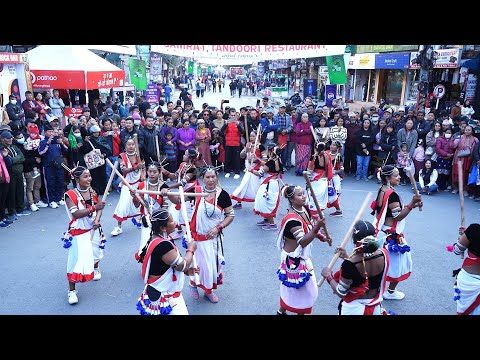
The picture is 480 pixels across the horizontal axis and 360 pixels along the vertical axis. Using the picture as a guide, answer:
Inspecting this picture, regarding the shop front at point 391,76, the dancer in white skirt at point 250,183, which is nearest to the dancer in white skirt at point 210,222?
the dancer in white skirt at point 250,183

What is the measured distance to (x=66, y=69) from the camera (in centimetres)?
1286

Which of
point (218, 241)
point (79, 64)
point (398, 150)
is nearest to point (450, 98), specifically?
point (398, 150)

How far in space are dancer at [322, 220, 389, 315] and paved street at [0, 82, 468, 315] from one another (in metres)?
1.41

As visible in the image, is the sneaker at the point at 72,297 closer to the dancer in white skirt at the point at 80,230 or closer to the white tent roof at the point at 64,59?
the dancer in white skirt at the point at 80,230

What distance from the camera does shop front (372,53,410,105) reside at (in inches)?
854

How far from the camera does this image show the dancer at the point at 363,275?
373 cm

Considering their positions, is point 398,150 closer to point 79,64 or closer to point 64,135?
point 64,135

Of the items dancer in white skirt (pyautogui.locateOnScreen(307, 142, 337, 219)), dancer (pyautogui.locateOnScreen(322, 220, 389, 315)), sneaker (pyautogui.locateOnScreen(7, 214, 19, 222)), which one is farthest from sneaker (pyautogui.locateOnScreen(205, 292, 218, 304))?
sneaker (pyautogui.locateOnScreen(7, 214, 19, 222))

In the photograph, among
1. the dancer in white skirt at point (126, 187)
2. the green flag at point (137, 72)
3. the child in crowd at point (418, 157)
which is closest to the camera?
the dancer in white skirt at point (126, 187)

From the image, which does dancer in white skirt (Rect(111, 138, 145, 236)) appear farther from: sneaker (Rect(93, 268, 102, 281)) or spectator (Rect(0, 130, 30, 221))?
spectator (Rect(0, 130, 30, 221))

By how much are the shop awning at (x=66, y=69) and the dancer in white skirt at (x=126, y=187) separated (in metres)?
5.95

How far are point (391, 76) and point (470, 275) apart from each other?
72.2 feet

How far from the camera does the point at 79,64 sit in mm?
12828
